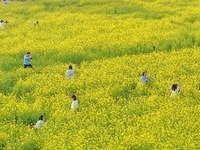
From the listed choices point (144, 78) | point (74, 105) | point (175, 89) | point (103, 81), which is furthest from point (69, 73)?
point (175, 89)

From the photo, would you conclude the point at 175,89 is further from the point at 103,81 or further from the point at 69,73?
the point at 69,73

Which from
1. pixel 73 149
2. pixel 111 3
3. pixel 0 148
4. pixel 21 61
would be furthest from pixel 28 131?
pixel 111 3

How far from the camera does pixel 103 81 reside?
17234 mm

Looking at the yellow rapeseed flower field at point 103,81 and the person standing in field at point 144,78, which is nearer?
the yellow rapeseed flower field at point 103,81

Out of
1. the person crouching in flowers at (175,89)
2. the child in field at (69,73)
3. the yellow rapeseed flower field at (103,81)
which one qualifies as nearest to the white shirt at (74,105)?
the yellow rapeseed flower field at (103,81)

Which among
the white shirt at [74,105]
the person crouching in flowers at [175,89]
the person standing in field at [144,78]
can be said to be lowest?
the white shirt at [74,105]

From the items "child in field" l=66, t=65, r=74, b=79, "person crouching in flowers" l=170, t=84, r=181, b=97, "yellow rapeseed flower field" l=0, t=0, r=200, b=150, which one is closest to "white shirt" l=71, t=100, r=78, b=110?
"yellow rapeseed flower field" l=0, t=0, r=200, b=150

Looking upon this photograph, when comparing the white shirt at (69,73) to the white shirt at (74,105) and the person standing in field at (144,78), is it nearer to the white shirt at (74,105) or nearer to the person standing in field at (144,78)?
the white shirt at (74,105)

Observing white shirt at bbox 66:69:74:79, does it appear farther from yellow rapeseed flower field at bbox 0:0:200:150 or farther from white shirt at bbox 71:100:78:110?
white shirt at bbox 71:100:78:110

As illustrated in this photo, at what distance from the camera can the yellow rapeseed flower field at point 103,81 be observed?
1266 cm

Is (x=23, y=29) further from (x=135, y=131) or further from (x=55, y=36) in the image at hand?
(x=135, y=131)

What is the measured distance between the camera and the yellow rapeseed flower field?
12.7m

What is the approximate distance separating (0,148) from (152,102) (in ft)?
19.4

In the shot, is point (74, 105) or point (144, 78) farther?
point (144, 78)
